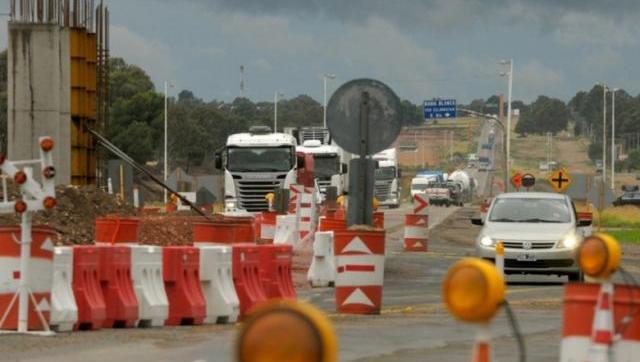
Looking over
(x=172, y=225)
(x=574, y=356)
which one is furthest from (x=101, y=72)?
(x=574, y=356)

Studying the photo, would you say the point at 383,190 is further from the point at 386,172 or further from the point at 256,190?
the point at 256,190

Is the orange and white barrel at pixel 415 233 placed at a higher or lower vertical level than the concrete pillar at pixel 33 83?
lower

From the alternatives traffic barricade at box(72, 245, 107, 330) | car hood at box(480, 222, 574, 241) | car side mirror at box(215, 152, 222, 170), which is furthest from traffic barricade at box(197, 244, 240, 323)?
car side mirror at box(215, 152, 222, 170)

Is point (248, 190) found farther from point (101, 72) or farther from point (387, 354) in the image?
point (387, 354)

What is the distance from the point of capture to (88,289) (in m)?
16.3

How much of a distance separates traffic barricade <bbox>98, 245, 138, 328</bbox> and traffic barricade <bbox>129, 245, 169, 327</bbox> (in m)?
0.09

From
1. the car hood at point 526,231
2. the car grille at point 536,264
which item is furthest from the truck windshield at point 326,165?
the car grille at point 536,264

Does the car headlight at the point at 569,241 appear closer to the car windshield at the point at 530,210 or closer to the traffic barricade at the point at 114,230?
the car windshield at the point at 530,210

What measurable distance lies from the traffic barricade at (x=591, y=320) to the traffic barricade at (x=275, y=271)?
9.44 meters

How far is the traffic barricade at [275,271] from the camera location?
62.2 feet

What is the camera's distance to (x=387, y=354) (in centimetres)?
1390

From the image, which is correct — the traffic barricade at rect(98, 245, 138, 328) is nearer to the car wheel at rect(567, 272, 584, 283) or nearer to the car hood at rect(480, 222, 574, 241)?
the car hood at rect(480, 222, 574, 241)

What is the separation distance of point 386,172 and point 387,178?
228cm

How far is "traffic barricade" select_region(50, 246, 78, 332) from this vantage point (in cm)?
1566
